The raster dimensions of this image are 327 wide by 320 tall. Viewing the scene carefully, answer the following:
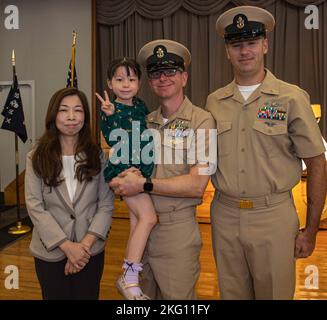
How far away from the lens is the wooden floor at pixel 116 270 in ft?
9.33

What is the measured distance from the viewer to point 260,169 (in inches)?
66.2

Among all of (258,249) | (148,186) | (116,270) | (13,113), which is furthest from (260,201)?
(13,113)

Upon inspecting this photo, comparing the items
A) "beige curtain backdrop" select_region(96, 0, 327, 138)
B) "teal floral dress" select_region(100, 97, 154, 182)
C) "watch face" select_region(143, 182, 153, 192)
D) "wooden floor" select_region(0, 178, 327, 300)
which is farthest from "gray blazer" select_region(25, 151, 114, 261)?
"beige curtain backdrop" select_region(96, 0, 327, 138)

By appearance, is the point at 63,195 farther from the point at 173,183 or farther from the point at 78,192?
the point at 173,183

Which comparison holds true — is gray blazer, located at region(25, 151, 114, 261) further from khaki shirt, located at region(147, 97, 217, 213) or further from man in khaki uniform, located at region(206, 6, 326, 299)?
man in khaki uniform, located at region(206, 6, 326, 299)

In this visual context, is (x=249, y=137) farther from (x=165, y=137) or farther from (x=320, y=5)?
(x=320, y=5)

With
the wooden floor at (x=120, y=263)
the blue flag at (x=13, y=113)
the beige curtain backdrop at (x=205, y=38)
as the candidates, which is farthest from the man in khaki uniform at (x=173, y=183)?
the beige curtain backdrop at (x=205, y=38)

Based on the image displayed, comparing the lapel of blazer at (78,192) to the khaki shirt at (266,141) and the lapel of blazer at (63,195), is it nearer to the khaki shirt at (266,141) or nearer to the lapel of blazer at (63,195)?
the lapel of blazer at (63,195)

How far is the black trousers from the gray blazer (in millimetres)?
44

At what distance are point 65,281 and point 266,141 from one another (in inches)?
42.4

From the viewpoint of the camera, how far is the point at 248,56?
167cm

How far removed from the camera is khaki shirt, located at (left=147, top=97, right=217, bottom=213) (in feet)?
5.53

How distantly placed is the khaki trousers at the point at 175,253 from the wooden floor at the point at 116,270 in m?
1.20

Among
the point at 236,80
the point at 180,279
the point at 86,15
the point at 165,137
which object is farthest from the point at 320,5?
the point at 180,279
